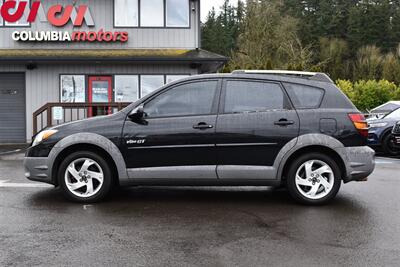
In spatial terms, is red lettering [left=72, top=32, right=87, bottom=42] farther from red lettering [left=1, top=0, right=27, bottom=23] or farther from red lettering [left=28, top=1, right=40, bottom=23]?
red lettering [left=1, top=0, right=27, bottom=23]

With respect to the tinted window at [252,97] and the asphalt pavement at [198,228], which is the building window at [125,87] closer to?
the asphalt pavement at [198,228]

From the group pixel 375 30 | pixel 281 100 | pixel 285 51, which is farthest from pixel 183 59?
pixel 375 30

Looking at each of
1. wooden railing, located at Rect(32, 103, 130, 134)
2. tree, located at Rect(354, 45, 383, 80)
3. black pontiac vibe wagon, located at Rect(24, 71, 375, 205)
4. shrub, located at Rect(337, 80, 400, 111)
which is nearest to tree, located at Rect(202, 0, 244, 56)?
tree, located at Rect(354, 45, 383, 80)

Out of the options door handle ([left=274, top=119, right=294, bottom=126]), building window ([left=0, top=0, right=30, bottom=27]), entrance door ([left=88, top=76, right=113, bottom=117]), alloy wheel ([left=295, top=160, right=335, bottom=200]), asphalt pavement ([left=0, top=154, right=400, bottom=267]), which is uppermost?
building window ([left=0, top=0, right=30, bottom=27])

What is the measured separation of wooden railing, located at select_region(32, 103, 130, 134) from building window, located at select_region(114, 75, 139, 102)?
1829 millimetres

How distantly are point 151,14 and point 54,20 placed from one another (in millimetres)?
3421

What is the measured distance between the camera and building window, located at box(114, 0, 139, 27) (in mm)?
17375

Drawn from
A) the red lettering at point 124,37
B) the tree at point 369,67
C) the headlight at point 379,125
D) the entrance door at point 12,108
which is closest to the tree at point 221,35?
the tree at point 369,67

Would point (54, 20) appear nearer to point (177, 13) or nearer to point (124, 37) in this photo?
point (124, 37)

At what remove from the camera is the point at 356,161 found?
6.39 m

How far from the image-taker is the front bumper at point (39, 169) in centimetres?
651

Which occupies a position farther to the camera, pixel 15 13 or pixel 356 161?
pixel 15 13

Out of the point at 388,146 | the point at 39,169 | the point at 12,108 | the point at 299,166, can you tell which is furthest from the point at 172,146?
the point at 12,108

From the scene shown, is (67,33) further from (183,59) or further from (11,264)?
(11,264)
